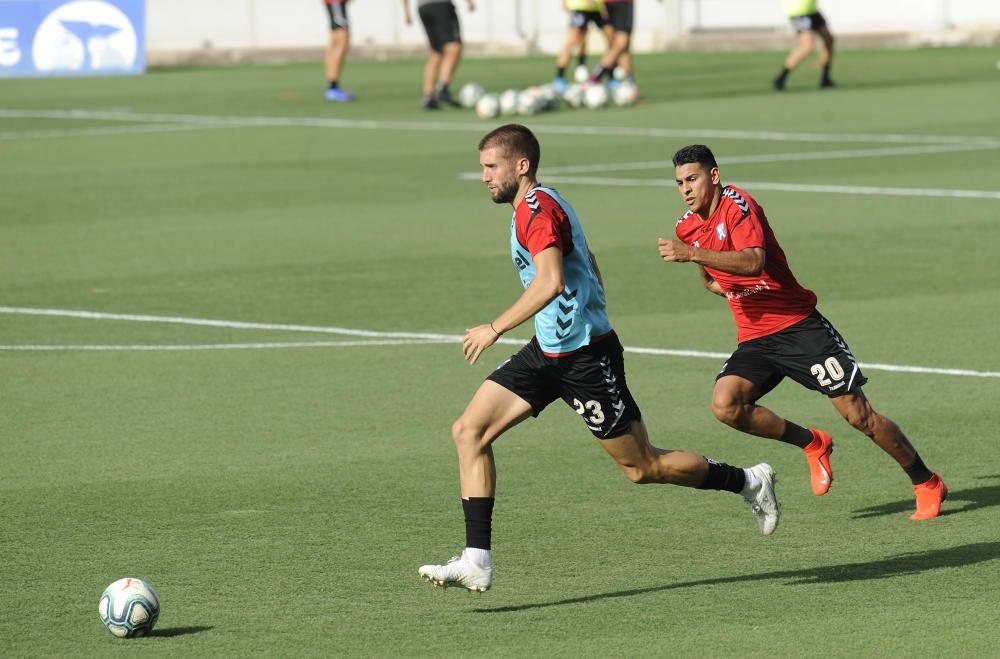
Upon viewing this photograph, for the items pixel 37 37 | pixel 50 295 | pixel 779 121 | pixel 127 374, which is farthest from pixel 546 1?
pixel 127 374

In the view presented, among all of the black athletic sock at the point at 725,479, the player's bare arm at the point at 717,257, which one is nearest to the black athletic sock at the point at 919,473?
→ the black athletic sock at the point at 725,479

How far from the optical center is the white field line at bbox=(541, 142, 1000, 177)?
21.9 m

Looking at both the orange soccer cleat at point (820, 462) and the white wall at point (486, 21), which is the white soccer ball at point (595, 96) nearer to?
the white wall at point (486, 21)

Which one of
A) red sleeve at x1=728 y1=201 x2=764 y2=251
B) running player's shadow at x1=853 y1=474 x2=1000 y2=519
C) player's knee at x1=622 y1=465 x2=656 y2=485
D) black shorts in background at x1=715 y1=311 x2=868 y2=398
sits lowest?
running player's shadow at x1=853 y1=474 x2=1000 y2=519

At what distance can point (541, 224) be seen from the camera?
6891mm

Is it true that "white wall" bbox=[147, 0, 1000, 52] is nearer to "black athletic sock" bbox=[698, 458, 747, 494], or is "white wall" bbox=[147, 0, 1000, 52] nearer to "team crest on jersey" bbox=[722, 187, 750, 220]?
"team crest on jersey" bbox=[722, 187, 750, 220]

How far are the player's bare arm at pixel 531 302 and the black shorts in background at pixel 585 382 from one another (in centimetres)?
36

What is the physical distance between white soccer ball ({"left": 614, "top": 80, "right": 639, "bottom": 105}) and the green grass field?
224 inches

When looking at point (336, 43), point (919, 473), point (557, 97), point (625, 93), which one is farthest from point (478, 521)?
point (336, 43)

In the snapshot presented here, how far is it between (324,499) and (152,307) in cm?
577

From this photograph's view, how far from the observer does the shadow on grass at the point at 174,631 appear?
6.58 meters

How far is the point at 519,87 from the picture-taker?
1323 inches

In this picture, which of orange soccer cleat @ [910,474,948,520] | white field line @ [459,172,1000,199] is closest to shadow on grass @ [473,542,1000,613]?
orange soccer cleat @ [910,474,948,520]

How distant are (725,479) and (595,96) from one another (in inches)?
884
